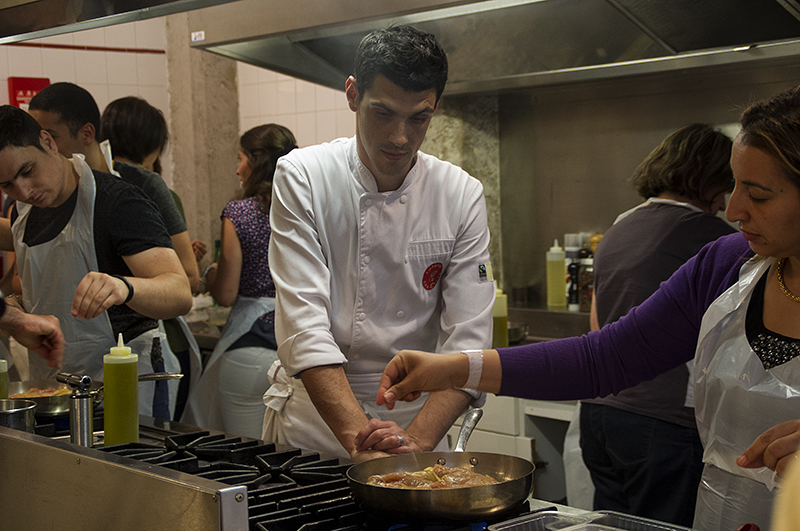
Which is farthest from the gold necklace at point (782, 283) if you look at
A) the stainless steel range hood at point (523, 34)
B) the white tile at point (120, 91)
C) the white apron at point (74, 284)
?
the white tile at point (120, 91)

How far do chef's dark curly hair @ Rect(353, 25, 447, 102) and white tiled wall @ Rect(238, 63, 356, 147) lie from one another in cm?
237

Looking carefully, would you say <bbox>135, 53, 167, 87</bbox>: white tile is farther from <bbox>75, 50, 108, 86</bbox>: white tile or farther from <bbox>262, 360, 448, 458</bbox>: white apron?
<bbox>262, 360, 448, 458</bbox>: white apron

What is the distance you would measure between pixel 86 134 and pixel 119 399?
1.14 metres

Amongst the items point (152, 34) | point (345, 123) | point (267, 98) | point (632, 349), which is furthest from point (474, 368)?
point (152, 34)

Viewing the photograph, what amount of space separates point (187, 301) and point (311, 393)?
1.87 feet

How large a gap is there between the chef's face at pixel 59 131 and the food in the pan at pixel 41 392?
829mm

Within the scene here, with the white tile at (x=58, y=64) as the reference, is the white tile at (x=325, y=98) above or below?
below

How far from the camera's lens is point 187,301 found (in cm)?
189

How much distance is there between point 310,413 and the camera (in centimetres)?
162

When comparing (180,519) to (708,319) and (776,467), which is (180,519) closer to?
(776,467)

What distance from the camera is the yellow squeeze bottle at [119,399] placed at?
1.42 m

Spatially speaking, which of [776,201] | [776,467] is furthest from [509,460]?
[776,201]

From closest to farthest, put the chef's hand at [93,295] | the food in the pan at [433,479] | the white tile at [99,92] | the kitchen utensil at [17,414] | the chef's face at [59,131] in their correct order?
the food in the pan at [433,479] < the kitchen utensil at [17,414] < the chef's hand at [93,295] < the chef's face at [59,131] < the white tile at [99,92]

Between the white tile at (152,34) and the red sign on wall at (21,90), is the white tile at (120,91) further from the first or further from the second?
the red sign on wall at (21,90)
